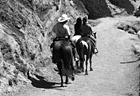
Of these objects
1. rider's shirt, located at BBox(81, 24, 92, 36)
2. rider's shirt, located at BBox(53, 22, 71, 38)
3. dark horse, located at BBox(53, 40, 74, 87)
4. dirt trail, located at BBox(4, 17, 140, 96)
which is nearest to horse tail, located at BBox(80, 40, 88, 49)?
rider's shirt, located at BBox(81, 24, 92, 36)

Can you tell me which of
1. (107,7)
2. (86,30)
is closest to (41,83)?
(86,30)

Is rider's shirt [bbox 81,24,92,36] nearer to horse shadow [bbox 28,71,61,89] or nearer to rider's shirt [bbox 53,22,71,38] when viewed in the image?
rider's shirt [bbox 53,22,71,38]

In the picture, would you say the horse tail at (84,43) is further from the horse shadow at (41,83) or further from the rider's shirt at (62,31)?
the horse shadow at (41,83)

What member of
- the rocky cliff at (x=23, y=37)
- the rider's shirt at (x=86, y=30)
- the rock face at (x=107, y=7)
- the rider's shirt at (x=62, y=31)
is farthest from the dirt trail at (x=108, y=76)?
the rock face at (x=107, y=7)

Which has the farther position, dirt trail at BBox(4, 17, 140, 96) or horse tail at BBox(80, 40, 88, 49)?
horse tail at BBox(80, 40, 88, 49)

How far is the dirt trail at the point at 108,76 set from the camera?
11930 millimetres

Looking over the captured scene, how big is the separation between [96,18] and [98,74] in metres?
18.7

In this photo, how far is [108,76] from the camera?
14875 millimetres

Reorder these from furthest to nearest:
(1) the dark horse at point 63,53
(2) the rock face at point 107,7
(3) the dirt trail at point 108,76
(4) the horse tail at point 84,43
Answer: (2) the rock face at point 107,7, (4) the horse tail at point 84,43, (1) the dark horse at point 63,53, (3) the dirt trail at point 108,76

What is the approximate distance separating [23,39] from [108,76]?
4283 mm

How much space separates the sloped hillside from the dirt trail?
86 cm

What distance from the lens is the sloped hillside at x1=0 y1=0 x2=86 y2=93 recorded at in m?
11.9

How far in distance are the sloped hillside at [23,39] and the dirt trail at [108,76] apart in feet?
2.83

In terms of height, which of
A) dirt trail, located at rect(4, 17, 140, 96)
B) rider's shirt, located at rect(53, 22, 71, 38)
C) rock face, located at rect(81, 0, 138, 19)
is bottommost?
dirt trail, located at rect(4, 17, 140, 96)
